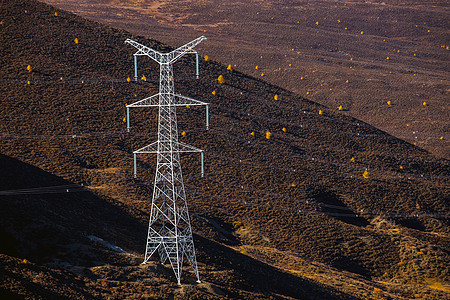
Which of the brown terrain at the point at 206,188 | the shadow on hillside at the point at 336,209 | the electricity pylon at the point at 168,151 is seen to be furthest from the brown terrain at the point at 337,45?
the electricity pylon at the point at 168,151

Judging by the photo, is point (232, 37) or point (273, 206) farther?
point (232, 37)

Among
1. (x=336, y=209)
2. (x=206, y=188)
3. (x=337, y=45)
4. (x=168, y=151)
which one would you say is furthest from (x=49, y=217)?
(x=337, y=45)

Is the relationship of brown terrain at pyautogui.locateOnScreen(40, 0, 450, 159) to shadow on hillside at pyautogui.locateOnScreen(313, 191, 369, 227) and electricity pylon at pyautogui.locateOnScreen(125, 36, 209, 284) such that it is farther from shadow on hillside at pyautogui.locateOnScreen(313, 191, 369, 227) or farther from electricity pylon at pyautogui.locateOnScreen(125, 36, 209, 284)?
A: electricity pylon at pyautogui.locateOnScreen(125, 36, 209, 284)

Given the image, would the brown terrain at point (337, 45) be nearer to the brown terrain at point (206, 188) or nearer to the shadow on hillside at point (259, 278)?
the brown terrain at point (206, 188)

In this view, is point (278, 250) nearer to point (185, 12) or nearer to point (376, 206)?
point (376, 206)

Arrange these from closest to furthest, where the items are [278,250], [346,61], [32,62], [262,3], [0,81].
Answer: [278,250]
[0,81]
[32,62]
[346,61]
[262,3]

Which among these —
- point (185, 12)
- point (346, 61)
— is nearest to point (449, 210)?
point (346, 61)

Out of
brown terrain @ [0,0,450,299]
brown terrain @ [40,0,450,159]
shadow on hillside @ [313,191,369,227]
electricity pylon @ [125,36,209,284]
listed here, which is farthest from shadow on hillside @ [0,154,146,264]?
brown terrain @ [40,0,450,159]
